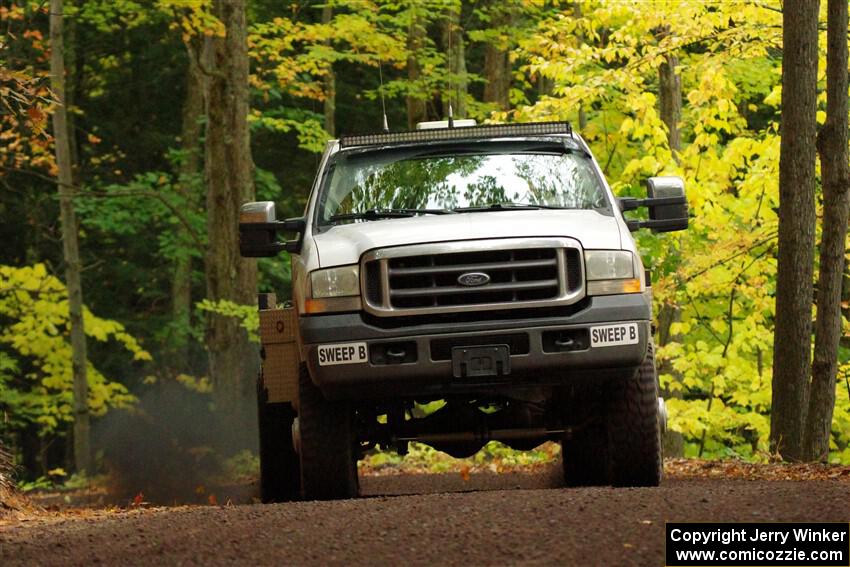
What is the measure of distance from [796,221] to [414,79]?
14.3 m

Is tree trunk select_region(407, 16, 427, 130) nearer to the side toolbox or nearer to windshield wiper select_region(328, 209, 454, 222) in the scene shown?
the side toolbox

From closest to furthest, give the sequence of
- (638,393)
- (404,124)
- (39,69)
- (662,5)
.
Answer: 1. (638,393)
2. (662,5)
3. (39,69)
4. (404,124)

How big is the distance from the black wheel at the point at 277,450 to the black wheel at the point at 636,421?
9.25 ft

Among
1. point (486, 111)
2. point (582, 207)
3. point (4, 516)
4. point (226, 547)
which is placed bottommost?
point (4, 516)

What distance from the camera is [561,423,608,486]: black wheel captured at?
9445 mm

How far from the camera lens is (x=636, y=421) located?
8.56 m

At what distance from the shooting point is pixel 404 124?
33.7 m

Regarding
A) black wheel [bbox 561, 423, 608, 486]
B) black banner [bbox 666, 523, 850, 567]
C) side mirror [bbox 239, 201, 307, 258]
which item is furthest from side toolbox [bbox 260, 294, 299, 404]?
black banner [bbox 666, 523, 850, 567]

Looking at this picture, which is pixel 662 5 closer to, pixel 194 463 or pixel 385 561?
pixel 194 463

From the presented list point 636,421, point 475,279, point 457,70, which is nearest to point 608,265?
point 475,279

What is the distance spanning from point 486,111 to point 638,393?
18067mm

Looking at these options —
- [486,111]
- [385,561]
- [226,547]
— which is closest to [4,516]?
[226,547]

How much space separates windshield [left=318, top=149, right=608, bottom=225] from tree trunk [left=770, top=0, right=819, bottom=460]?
4251 millimetres

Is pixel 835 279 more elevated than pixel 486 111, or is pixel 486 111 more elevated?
pixel 486 111
